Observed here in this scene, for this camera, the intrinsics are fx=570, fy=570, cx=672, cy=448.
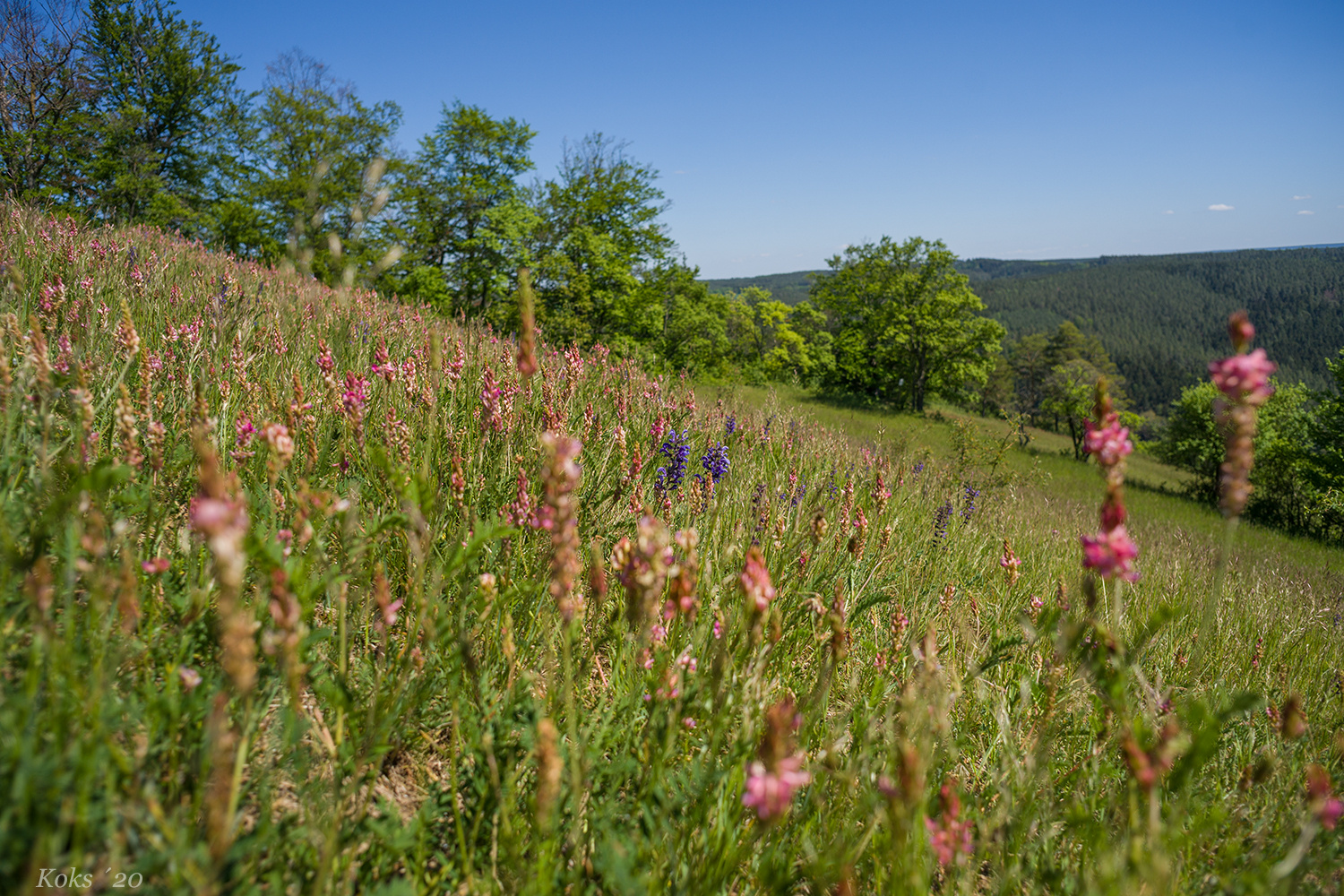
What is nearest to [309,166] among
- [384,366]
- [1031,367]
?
[384,366]

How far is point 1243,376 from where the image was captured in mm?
1041

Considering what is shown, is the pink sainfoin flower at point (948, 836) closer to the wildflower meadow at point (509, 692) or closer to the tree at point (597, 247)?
the wildflower meadow at point (509, 692)

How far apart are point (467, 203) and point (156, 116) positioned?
1426 cm

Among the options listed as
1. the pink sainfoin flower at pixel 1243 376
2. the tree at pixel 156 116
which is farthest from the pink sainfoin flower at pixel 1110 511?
the tree at pixel 156 116

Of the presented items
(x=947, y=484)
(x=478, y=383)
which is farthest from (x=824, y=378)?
(x=478, y=383)

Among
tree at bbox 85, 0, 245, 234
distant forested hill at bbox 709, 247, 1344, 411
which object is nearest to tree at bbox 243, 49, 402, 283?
tree at bbox 85, 0, 245, 234

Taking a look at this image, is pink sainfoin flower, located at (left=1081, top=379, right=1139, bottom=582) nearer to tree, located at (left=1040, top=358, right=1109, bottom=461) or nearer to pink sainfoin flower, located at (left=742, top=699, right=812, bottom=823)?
pink sainfoin flower, located at (left=742, top=699, right=812, bottom=823)

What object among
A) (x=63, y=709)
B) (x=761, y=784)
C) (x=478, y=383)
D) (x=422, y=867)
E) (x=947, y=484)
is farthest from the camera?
(x=947, y=484)

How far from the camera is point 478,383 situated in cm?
391

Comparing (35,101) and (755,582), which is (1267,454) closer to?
(755,582)

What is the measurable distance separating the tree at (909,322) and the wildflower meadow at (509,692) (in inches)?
1824

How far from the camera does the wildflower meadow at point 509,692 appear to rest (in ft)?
3.09

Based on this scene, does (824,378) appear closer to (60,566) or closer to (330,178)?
(330,178)

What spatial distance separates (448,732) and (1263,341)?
196074 mm
